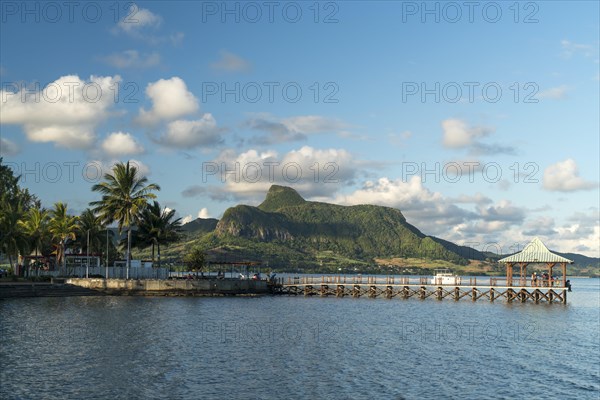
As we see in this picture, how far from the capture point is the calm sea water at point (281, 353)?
1282 inches

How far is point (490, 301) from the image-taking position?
95.2 metres

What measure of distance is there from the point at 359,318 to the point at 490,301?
35486 millimetres

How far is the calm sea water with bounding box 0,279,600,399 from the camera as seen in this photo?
107 ft

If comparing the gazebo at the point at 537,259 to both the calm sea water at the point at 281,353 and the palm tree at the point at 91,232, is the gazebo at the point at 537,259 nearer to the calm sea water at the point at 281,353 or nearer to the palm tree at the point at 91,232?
the calm sea water at the point at 281,353

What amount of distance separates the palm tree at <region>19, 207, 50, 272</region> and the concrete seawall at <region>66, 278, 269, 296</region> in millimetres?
13065

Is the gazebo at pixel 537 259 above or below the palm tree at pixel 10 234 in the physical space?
below

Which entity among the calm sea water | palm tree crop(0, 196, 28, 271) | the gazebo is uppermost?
palm tree crop(0, 196, 28, 271)

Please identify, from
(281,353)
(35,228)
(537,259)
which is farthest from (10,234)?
(537,259)

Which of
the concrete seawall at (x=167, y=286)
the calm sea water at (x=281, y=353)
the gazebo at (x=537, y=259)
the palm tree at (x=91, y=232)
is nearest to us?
the calm sea water at (x=281, y=353)

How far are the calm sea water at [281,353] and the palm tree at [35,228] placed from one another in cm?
2129

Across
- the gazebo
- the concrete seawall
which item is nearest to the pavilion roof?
the gazebo

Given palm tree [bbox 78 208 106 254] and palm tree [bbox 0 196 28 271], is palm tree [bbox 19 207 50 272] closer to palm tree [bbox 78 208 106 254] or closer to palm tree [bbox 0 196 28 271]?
palm tree [bbox 0 196 28 271]

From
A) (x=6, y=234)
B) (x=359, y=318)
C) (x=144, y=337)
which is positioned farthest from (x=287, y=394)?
(x=6, y=234)

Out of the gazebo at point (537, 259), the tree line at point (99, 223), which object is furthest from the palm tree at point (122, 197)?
the gazebo at point (537, 259)
